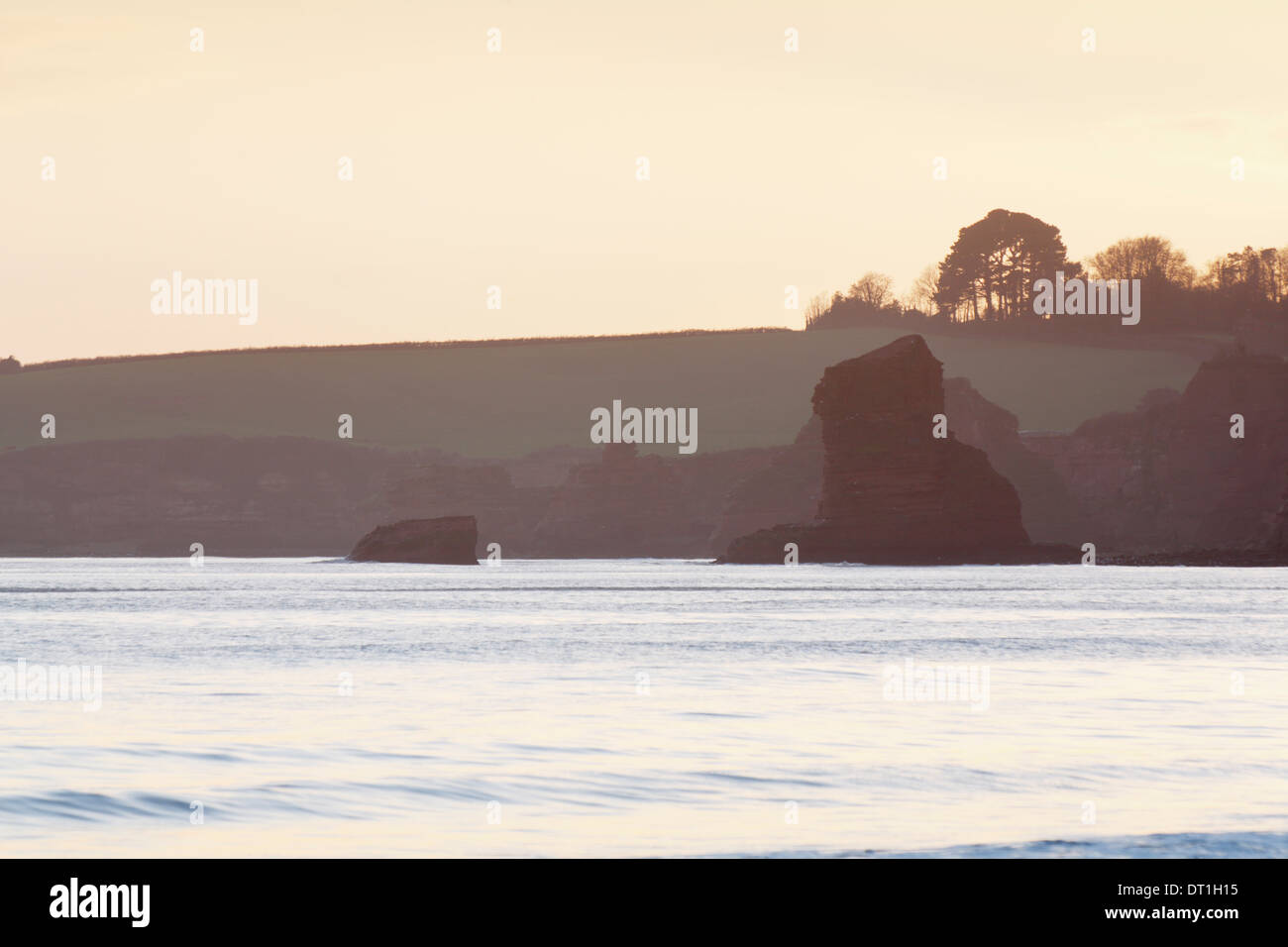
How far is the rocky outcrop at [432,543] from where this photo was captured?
18150cm

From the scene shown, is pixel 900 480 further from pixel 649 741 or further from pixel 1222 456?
pixel 649 741

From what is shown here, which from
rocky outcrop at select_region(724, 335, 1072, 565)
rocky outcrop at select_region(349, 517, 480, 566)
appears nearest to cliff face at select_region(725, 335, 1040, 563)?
rocky outcrop at select_region(724, 335, 1072, 565)

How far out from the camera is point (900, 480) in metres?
155

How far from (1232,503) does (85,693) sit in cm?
17180

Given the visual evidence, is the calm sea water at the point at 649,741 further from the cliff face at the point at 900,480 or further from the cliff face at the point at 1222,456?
the cliff face at the point at 1222,456

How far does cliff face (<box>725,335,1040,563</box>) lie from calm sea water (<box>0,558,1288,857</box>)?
93570 millimetres

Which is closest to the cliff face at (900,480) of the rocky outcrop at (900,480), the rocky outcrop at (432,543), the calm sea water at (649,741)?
the rocky outcrop at (900,480)

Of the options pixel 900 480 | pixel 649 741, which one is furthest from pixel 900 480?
pixel 649 741

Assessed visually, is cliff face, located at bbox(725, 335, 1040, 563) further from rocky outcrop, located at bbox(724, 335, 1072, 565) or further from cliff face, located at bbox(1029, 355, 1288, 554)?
cliff face, located at bbox(1029, 355, 1288, 554)

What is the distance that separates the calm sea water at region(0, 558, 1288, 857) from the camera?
18984 millimetres

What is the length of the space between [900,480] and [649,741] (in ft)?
426

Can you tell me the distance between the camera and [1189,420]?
637 ft
